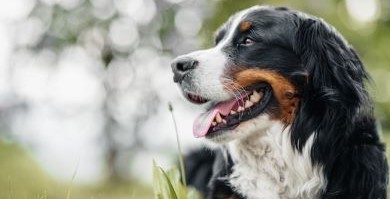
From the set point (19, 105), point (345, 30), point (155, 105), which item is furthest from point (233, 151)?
point (345, 30)

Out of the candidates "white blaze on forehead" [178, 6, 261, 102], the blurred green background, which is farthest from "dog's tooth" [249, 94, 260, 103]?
the blurred green background

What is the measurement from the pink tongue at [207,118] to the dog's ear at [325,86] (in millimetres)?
385

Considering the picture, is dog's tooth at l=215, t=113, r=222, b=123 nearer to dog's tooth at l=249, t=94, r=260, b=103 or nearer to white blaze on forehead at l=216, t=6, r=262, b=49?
dog's tooth at l=249, t=94, r=260, b=103

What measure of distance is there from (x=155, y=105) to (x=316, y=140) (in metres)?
11.3

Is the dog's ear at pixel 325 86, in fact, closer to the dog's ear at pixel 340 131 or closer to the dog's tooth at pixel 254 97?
the dog's ear at pixel 340 131

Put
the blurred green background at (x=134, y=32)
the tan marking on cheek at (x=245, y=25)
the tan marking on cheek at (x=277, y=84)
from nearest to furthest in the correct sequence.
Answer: the tan marking on cheek at (x=277, y=84)
the tan marking on cheek at (x=245, y=25)
the blurred green background at (x=134, y=32)

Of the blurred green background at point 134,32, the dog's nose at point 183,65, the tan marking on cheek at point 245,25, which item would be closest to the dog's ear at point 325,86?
the tan marking on cheek at point 245,25

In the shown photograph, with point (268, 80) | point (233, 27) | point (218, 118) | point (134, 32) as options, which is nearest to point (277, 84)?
point (268, 80)

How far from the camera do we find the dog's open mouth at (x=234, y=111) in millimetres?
3797

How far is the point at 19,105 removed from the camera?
13.2 metres

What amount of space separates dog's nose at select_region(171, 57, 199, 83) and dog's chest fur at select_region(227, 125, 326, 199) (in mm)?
524

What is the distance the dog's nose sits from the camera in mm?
3816

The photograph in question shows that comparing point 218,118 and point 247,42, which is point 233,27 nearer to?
point 247,42

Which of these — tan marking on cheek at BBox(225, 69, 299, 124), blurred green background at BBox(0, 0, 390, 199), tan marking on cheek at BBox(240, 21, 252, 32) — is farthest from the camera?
blurred green background at BBox(0, 0, 390, 199)
